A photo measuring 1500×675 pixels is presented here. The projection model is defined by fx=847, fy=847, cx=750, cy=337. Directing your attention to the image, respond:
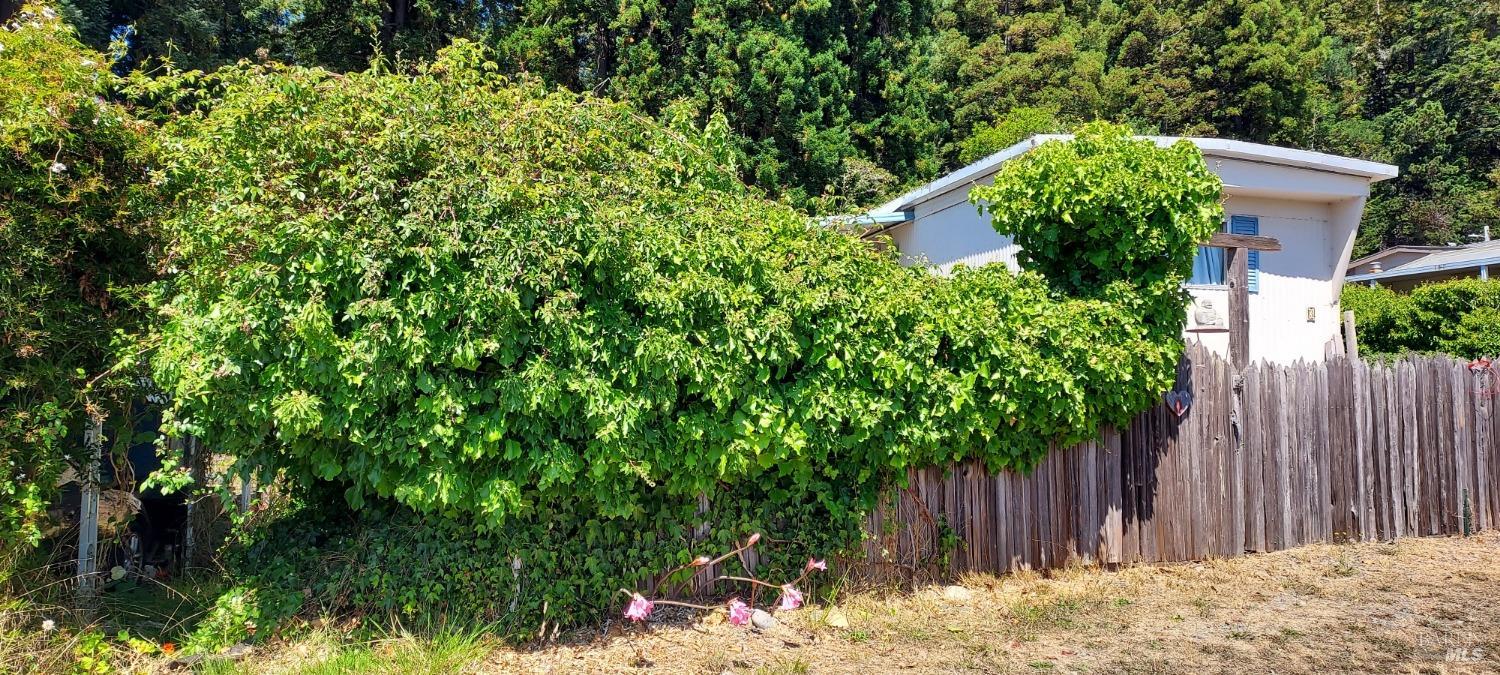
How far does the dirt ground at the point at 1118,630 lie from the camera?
4.72 meters

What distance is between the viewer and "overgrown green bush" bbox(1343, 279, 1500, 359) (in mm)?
15258

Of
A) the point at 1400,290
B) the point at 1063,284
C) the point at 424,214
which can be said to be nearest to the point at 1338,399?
the point at 1063,284

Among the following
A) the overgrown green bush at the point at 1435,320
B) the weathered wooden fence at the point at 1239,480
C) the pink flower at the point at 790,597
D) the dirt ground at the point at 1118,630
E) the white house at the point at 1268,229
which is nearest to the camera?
the dirt ground at the point at 1118,630

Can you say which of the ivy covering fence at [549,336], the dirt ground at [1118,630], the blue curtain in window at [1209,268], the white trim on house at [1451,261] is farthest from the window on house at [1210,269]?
the white trim on house at [1451,261]

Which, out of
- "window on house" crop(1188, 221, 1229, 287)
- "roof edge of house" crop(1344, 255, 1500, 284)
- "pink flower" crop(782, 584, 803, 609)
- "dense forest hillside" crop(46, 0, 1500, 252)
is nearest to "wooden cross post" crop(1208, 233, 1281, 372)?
"dense forest hillside" crop(46, 0, 1500, 252)

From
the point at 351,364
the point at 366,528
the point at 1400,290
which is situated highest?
the point at 1400,290

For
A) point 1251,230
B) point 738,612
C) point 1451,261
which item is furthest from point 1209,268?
point 1451,261

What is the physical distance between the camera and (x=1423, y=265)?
21.4 meters

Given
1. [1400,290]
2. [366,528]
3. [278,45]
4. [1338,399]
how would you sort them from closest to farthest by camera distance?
[366,528] < [1338,399] < [278,45] < [1400,290]

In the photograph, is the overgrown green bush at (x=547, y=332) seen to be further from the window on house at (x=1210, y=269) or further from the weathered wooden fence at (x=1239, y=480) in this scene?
the window on house at (x=1210, y=269)

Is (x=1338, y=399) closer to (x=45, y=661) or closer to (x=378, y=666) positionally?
(x=378, y=666)

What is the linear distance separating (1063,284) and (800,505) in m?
2.59

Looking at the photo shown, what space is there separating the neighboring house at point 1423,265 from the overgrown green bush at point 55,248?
984 inches

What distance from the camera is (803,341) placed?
5.08 m
